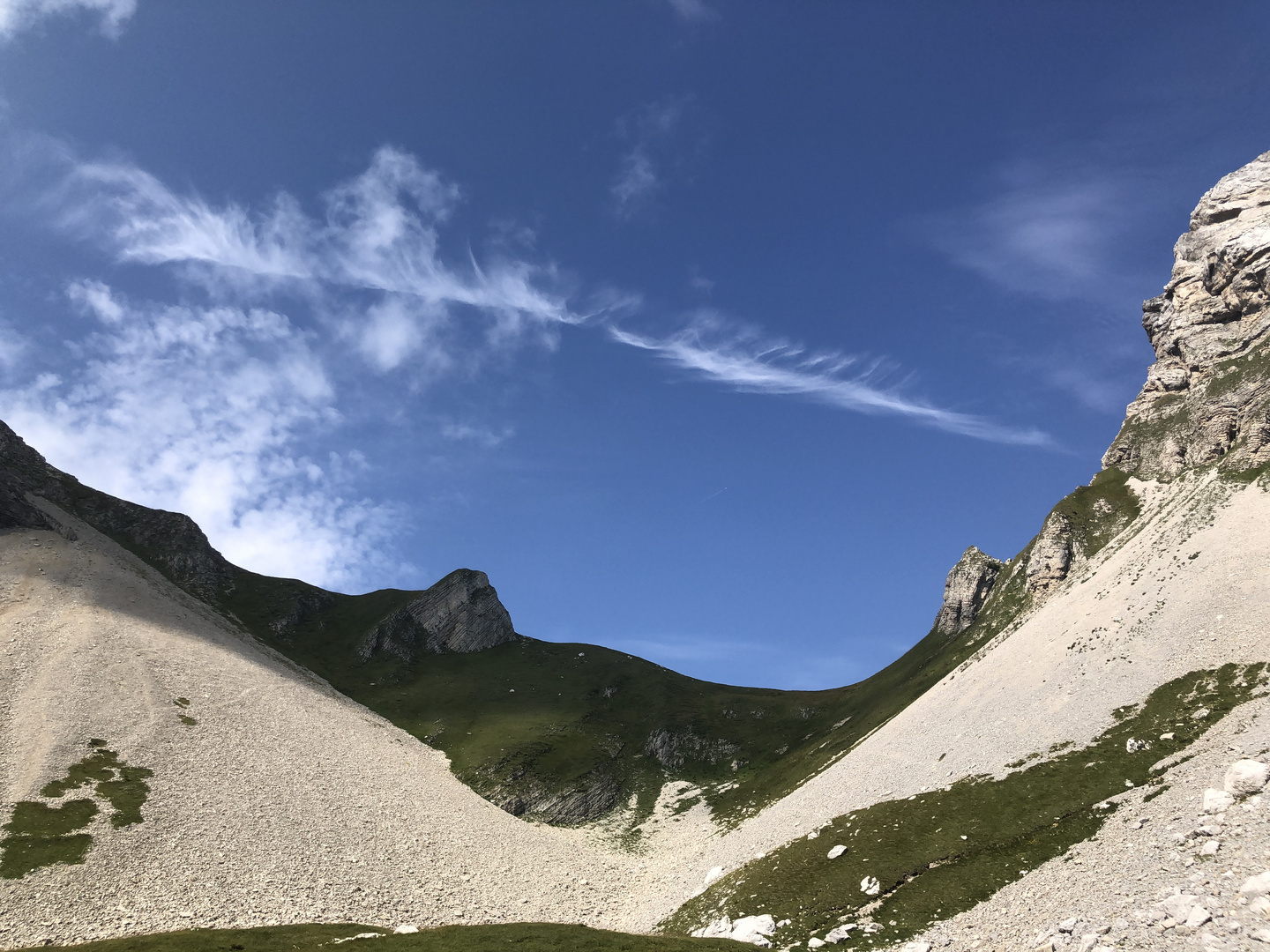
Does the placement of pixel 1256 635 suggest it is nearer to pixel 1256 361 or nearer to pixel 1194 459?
pixel 1194 459

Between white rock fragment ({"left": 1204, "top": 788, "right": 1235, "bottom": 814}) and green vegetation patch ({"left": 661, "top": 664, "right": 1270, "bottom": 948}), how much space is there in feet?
31.2

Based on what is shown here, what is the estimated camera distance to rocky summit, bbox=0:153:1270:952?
45.5 metres

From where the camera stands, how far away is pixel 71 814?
60344 millimetres

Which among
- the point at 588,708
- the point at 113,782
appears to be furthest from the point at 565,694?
the point at 113,782

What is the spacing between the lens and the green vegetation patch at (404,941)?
1807 inches

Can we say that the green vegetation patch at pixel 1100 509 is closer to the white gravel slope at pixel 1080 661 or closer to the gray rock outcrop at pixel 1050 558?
the gray rock outcrop at pixel 1050 558

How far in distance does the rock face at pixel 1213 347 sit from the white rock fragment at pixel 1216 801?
72435mm

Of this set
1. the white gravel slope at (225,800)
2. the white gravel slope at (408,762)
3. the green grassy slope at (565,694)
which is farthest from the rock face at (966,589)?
the white gravel slope at (225,800)

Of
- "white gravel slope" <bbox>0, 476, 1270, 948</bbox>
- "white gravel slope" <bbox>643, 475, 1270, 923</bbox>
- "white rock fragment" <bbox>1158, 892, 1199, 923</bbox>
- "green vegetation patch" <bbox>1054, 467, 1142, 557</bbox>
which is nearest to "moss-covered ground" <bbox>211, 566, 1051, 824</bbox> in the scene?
"white gravel slope" <bbox>0, 476, 1270, 948</bbox>

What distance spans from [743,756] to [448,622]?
283 ft

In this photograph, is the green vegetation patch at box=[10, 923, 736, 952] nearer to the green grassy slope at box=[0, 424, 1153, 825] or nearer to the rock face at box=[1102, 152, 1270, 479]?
the green grassy slope at box=[0, 424, 1153, 825]

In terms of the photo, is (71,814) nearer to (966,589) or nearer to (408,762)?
(408,762)

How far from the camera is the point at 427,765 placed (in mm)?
105562

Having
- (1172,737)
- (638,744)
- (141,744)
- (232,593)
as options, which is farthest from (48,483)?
(1172,737)
